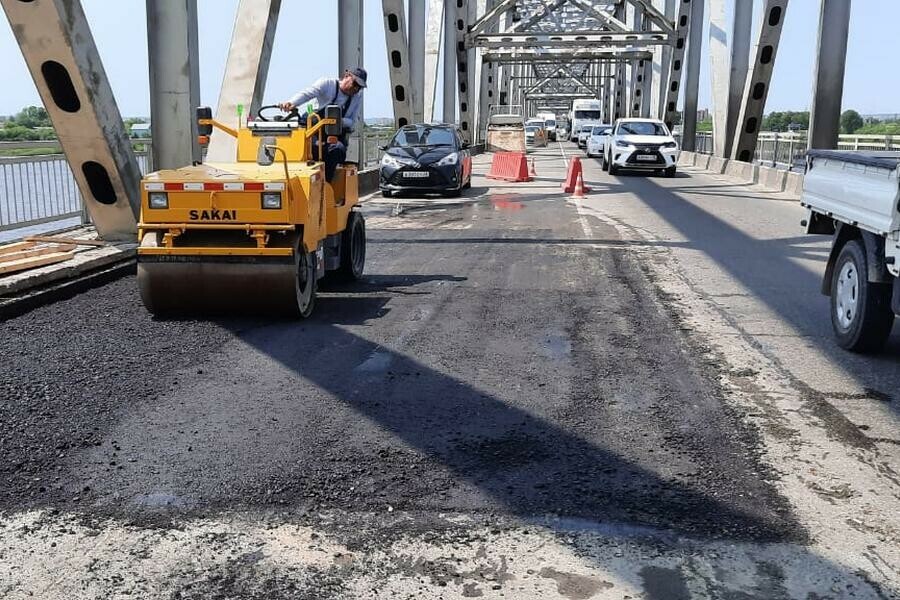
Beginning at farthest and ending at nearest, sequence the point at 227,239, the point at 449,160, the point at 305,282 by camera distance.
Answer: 1. the point at 449,160
2. the point at 305,282
3. the point at 227,239

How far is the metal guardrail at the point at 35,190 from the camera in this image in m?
10.9

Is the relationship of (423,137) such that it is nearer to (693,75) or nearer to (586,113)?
(693,75)

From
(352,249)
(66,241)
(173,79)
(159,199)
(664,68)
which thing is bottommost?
(66,241)

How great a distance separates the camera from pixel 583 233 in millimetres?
14102

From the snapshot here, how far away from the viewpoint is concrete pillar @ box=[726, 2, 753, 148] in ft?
88.7

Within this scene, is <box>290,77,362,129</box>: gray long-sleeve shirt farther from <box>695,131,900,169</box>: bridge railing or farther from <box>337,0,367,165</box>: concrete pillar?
<box>695,131,900,169</box>: bridge railing

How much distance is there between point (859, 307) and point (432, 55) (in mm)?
29168

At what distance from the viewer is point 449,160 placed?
845 inches

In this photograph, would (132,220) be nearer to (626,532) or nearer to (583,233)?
(583,233)

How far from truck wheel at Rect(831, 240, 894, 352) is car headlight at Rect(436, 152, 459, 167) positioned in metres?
→ 14.7

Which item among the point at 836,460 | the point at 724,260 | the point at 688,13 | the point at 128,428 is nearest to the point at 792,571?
the point at 836,460

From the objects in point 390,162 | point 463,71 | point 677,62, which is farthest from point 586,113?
point 390,162

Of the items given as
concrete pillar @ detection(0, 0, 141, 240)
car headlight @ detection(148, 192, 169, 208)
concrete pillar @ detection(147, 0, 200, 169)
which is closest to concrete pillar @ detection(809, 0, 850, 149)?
concrete pillar @ detection(147, 0, 200, 169)

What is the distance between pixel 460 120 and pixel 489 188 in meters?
20.8
